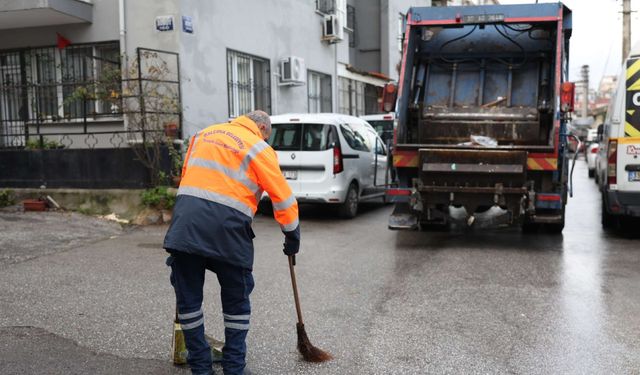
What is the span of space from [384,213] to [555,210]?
4.21m

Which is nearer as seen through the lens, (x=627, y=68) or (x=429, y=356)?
(x=429, y=356)

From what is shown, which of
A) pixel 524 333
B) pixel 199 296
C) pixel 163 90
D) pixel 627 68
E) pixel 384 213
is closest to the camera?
pixel 199 296

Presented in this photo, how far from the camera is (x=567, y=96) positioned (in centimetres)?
800

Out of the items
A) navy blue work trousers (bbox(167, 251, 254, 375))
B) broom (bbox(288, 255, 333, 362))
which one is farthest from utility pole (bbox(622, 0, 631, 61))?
navy blue work trousers (bbox(167, 251, 254, 375))

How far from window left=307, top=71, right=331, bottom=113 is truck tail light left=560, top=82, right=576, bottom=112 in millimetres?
9128

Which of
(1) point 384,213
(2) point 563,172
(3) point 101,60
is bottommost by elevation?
(1) point 384,213

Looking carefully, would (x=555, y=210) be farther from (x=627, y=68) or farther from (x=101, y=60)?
(x=101, y=60)

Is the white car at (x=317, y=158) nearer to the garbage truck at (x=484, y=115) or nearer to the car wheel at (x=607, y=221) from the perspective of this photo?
the garbage truck at (x=484, y=115)

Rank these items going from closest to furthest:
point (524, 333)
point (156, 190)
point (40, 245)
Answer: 1. point (524, 333)
2. point (40, 245)
3. point (156, 190)

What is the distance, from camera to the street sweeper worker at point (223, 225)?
360 cm

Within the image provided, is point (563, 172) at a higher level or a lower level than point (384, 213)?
higher

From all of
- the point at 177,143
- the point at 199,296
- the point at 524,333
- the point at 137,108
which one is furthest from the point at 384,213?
the point at 199,296

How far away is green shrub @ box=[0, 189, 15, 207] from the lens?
10.4m

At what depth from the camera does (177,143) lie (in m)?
10.5
